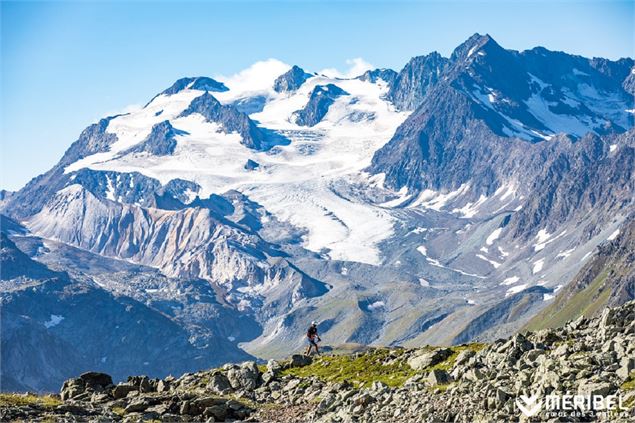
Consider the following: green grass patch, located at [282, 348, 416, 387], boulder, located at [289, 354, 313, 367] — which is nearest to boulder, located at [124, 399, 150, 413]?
green grass patch, located at [282, 348, 416, 387]

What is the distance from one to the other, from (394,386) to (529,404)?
1756 cm

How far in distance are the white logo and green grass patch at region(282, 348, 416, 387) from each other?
55.9ft

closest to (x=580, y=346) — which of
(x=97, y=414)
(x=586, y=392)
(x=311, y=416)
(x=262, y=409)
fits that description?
(x=586, y=392)

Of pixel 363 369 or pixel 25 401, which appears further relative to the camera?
pixel 363 369

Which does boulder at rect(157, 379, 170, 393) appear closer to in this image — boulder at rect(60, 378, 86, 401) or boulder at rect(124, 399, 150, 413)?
boulder at rect(60, 378, 86, 401)

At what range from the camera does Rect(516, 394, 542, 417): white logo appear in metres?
45.5

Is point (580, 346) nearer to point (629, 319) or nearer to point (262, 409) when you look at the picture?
point (629, 319)

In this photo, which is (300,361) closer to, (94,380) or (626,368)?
(94,380)

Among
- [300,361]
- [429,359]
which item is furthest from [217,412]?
[300,361]

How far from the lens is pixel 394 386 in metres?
62.9

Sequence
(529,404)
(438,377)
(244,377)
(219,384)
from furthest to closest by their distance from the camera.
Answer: (244,377) < (219,384) < (438,377) < (529,404)

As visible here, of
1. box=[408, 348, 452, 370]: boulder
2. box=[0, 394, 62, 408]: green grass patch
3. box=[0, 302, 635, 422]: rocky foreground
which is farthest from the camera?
box=[408, 348, 452, 370]: boulder

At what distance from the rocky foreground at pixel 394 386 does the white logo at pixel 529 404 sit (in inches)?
10.2

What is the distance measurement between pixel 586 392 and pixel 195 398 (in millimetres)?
26610
